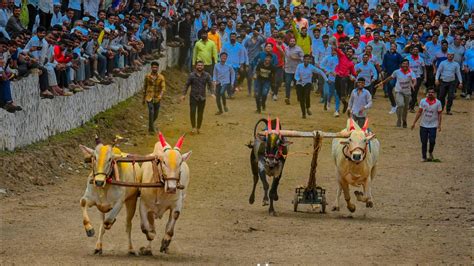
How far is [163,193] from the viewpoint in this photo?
16.4m

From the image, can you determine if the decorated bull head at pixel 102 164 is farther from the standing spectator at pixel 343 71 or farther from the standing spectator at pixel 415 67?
the standing spectator at pixel 415 67

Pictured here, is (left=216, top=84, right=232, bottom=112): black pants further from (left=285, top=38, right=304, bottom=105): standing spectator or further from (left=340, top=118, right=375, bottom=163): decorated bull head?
(left=340, top=118, right=375, bottom=163): decorated bull head

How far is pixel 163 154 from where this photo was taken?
16.2 m

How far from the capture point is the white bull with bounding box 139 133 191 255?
632 inches

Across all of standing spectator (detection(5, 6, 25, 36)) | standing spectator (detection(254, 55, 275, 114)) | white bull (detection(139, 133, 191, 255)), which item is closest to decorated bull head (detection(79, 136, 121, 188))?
white bull (detection(139, 133, 191, 255))

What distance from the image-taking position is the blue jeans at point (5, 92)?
21516mm

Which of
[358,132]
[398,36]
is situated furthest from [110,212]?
[398,36]

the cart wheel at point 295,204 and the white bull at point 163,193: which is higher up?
the white bull at point 163,193

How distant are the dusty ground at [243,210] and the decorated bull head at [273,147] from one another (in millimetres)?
893

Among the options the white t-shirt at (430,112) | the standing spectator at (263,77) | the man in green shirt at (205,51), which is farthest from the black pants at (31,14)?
the white t-shirt at (430,112)

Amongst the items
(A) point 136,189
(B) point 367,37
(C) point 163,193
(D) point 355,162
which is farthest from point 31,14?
(B) point 367,37

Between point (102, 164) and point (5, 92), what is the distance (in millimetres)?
6381

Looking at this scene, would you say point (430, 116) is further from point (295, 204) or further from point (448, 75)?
point (448, 75)

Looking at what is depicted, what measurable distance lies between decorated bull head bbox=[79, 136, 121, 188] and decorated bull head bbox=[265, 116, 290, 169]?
4722mm
